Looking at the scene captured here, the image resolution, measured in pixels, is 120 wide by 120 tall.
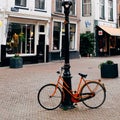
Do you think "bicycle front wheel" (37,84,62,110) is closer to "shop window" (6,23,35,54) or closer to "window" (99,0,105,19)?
"shop window" (6,23,35,54)

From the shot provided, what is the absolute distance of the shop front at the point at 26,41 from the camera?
23.6 meters

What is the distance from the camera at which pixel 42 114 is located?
8.34 m

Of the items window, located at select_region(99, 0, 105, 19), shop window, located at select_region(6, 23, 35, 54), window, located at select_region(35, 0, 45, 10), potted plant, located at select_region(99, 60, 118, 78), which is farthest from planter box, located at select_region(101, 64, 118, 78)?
window, located at select_region(99, 0, 105, 19)

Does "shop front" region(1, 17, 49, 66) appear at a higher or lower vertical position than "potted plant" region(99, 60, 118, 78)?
higher

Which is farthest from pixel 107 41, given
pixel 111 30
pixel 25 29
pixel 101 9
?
pixel 25 29

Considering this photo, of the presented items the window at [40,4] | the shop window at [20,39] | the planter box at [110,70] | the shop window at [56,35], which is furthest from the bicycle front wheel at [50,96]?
the shop window at [56,35]

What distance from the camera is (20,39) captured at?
2441 cm

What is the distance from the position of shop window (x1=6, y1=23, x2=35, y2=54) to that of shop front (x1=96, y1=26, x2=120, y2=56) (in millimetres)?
11797

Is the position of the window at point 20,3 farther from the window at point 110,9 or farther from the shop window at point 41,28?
the window at point 110,9

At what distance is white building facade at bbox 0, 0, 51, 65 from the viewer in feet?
75.5

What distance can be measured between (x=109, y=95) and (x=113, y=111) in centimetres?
235

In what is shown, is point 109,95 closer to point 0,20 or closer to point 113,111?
point 113,111

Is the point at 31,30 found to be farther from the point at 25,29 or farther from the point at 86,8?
the point at 86,8

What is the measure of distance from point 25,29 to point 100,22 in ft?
44.7
